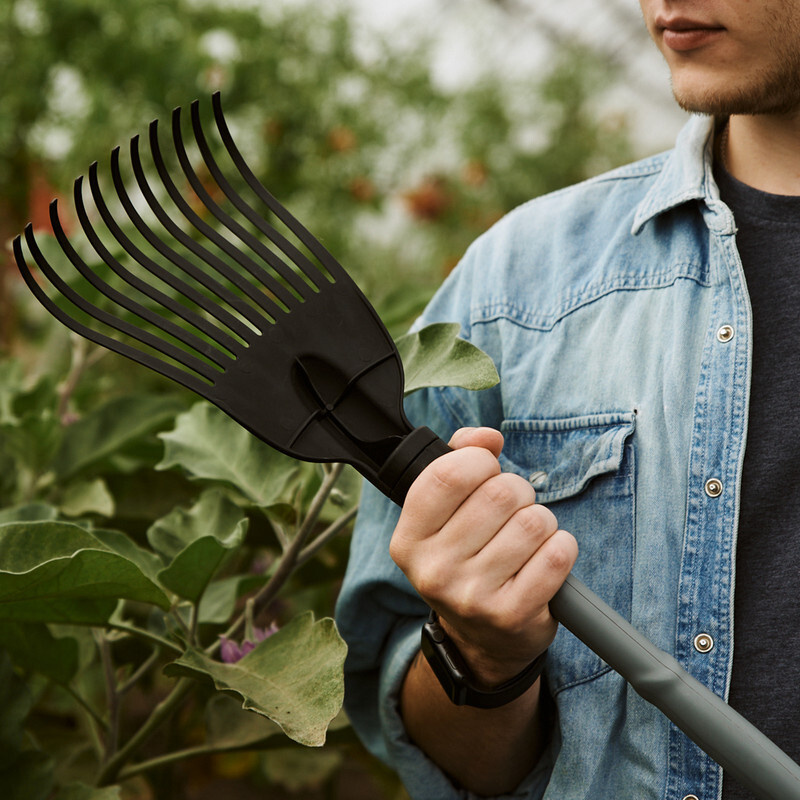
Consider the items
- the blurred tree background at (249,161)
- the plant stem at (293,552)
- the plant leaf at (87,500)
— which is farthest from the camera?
the blurred tree background at (249,161)

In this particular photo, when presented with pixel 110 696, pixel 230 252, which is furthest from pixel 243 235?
pixel 110 696

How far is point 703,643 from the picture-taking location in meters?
0.73

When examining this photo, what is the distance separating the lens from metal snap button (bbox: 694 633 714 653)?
73 cm

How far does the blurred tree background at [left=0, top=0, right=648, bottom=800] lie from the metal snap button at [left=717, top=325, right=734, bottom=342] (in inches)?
16.2

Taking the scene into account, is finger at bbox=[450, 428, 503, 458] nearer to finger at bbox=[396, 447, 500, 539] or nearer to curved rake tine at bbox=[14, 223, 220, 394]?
finger at bbox=[396, 447, 500, 539]

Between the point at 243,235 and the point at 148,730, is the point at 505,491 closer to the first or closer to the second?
the point at 243,235

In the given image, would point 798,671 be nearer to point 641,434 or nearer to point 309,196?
point 641,434

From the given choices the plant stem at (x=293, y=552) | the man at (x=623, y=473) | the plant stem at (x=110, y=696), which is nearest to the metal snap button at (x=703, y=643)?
the man at (x=623, y=473)

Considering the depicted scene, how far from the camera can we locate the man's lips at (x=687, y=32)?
0.74 metres

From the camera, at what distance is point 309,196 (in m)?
2.64

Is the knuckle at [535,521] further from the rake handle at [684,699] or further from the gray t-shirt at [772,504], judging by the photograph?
the gray t-shirt at [772,504]

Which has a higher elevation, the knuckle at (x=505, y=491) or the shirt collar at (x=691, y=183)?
the shirt collar at (x=691, y=183)

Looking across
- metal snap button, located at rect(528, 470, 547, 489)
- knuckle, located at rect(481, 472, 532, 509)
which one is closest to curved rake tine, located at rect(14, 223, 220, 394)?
knuckle, located at rect(481, 472, 532, 509)

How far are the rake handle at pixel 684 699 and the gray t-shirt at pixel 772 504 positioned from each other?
4.2 inches
